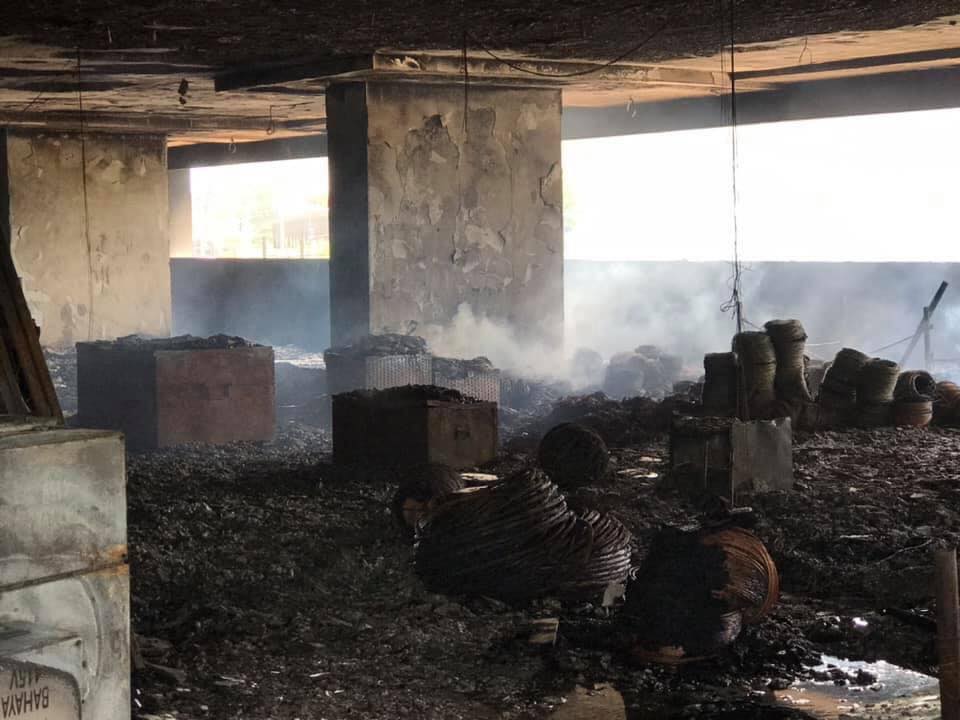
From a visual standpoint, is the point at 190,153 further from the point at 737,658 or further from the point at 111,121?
the point at 737,658

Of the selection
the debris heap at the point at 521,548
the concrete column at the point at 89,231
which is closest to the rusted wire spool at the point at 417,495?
the debris heap at the point at 521,548

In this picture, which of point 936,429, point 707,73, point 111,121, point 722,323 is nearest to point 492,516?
point 936,429

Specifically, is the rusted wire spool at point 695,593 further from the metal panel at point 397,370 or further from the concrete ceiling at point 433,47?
the metal panel at point 397,370

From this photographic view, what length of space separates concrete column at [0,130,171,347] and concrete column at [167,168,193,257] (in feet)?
26.3

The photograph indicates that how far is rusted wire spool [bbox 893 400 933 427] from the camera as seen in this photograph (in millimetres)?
13305

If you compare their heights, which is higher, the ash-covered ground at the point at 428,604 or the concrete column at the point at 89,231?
the concrete column at the point at 89,231

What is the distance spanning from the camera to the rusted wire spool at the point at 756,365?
12.7m

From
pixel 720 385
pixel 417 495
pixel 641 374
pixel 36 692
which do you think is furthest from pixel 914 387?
pixel 36 692

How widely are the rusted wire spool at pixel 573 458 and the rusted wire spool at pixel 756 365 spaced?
8.87 ft

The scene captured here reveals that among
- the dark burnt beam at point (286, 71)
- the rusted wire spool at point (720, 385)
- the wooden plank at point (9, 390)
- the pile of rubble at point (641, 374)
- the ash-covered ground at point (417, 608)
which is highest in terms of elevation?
the dark burnt beam at point (286, 71)

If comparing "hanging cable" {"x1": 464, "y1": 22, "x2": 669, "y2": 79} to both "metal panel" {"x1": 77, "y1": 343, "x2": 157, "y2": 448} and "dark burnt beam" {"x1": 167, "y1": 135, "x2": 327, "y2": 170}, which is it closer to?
"metal panel" {"x1": 77, "y1": 343, "x2": 157, "y2": 448}

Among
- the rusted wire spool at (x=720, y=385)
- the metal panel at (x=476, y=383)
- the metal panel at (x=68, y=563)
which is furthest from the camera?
the metal panel at (x=476, y=383)

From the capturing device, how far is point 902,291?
845 inches

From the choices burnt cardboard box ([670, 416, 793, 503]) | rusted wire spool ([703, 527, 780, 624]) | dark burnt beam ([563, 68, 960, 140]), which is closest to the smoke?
dark burnt beam ([563, 68, 960, 140])
